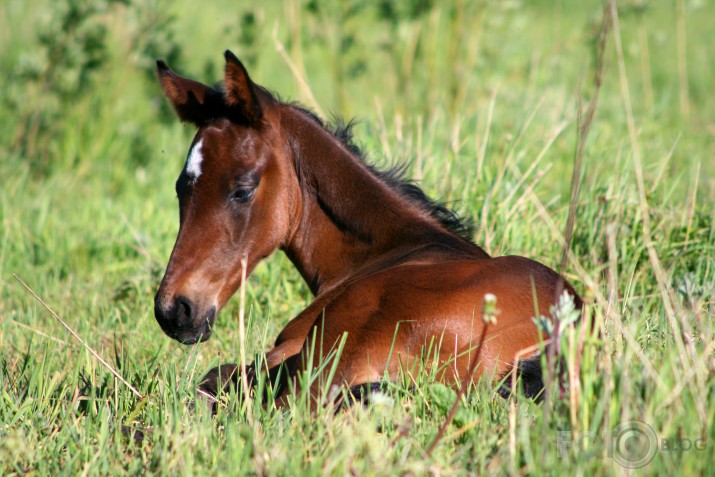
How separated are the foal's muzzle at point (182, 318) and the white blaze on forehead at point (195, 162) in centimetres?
52

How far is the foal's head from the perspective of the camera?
A: 317 cm

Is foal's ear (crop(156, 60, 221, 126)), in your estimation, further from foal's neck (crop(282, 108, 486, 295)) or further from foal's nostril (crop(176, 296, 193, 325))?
foal's nostril (crop(176, 296, 193, 325))

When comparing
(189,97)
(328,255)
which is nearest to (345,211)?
(328,255)


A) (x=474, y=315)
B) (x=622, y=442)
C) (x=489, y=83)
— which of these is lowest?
(x=622, y=442)

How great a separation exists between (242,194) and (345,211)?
1.72 ft

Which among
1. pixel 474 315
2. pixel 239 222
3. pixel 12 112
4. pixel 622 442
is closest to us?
pixel 622 442

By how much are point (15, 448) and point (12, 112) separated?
572cm

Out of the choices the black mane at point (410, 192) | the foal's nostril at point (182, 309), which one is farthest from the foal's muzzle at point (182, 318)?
the black mane at point (410, 192)

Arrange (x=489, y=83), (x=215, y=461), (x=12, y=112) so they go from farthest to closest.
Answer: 1. (x=489, y=83)
2. (x=12, y=112)
3. (x=215, y=461)

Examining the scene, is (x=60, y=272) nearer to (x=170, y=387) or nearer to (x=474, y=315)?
(x=170, y=387)

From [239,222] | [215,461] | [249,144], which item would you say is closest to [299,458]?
[215,461]

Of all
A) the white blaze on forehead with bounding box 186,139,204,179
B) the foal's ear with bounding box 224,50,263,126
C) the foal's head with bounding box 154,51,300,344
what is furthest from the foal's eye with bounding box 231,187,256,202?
the foal's ear with bounding box 224,50,263,126

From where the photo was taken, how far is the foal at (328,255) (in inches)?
111

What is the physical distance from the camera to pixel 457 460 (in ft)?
7.61
